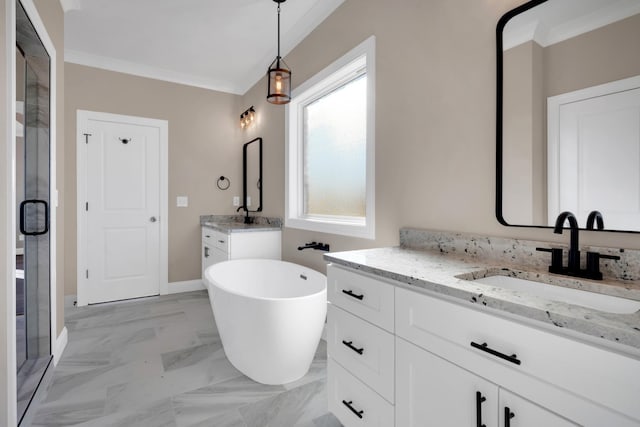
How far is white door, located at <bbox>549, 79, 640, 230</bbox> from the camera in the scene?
99 cm

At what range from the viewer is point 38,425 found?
1.54 meters

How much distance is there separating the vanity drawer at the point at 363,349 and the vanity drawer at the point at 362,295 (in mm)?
33

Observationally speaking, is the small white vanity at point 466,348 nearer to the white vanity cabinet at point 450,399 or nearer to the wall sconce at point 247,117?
the white vanity cabinet at point 450,399

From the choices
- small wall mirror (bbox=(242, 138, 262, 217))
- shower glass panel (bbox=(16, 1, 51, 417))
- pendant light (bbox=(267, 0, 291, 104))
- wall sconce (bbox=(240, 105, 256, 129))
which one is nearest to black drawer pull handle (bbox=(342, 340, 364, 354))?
pendant light (bbox=(267, 0, 291, 104))

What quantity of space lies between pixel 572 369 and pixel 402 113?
4.81ft

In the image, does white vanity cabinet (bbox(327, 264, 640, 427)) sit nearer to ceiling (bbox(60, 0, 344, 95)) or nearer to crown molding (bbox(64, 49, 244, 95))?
ceiling (bbox(60, 0, 344, 95))

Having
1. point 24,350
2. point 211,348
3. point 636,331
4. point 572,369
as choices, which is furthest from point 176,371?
point 636,331

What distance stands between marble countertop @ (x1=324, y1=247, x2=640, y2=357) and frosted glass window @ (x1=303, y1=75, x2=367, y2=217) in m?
0.96

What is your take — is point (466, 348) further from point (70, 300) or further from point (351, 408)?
point (70, 300)

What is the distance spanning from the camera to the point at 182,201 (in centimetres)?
388

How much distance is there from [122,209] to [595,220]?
4.03 meters

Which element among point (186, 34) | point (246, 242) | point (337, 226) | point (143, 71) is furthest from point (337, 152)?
point (143, 71)

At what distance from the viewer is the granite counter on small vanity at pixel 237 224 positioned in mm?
3086

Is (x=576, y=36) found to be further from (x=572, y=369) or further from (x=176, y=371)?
(x=176, y=371)
